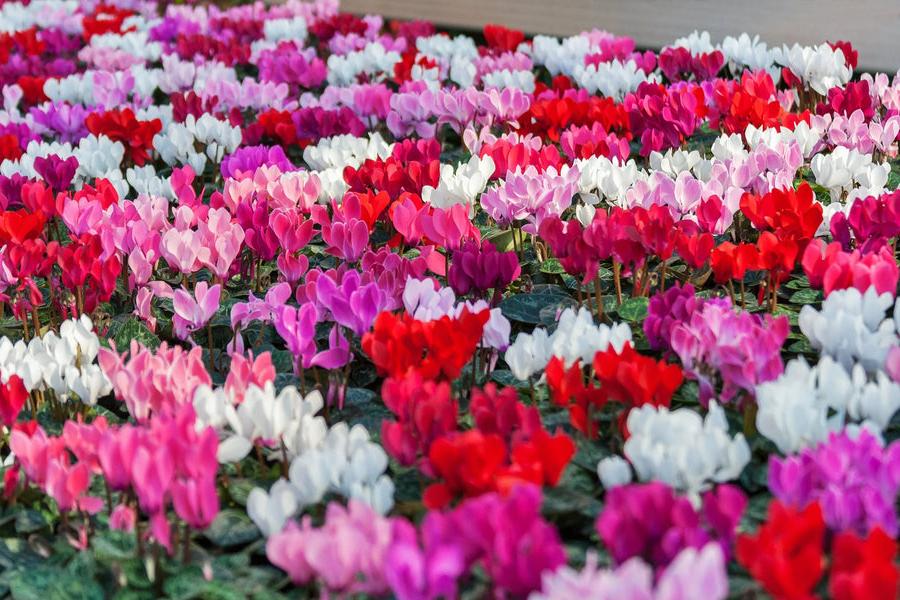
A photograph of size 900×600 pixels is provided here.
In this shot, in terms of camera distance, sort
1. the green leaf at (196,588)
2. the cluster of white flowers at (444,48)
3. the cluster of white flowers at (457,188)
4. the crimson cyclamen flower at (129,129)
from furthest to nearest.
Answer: the cluster of white flowers at (444,48) < the crimson cyclamen flower at (129,129) < the cluster of white flowers at (457,188) < the green leaf at (196,588)

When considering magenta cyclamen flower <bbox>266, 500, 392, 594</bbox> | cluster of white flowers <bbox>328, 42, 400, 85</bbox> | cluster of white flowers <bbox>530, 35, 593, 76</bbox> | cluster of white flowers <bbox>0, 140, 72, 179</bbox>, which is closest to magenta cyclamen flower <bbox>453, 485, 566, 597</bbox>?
magenta cyclamen flower <bbox>266, 500, 392, 594</bbox>

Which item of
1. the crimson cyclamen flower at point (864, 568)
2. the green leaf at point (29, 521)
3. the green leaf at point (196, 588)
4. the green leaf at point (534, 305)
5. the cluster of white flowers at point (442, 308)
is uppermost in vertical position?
the crimson cyclamen flower at point (864, 568)

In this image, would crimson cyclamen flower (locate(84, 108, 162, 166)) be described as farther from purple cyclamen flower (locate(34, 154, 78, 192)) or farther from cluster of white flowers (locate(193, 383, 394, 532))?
cluster of white flowers (locate(193, 383, 394, 532))

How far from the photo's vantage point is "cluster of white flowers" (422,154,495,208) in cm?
308

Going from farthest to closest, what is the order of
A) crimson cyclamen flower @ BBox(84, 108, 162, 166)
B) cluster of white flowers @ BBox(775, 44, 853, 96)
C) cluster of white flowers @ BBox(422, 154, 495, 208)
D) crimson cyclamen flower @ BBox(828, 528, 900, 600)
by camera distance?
cluster of white flowers @ BBox(775, 44, 853, 96) → crimson cyclamen flower @ BBox(84, 108, 162, 166) → cluster of white flowers @ BBox(422, 154, 495, 208) → crimson cyclamen flower @ BBox(828, 528, 900, 600)

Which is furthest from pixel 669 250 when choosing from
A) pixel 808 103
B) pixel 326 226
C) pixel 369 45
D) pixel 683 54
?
pixel 369 45

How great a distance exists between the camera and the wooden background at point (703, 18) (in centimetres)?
577

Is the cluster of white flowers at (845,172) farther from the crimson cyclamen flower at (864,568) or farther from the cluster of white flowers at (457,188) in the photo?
the crimson cyclamen flower at (864,568)

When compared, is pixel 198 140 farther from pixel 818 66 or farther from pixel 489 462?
pixel 489 462

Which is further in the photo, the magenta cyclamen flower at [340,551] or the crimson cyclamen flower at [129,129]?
the crimson cyclamen flower at [129,129]

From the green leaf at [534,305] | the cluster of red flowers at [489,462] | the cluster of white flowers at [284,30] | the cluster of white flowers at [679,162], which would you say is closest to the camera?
the cluster of red flowers at [489,462]

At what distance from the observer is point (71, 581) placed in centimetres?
180

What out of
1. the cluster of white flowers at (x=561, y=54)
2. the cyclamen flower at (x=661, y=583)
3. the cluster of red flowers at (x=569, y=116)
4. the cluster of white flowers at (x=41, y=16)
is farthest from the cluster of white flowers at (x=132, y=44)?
the cyclamen flower at (x=661, y=583)

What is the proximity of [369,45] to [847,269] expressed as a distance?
3.85 metres
